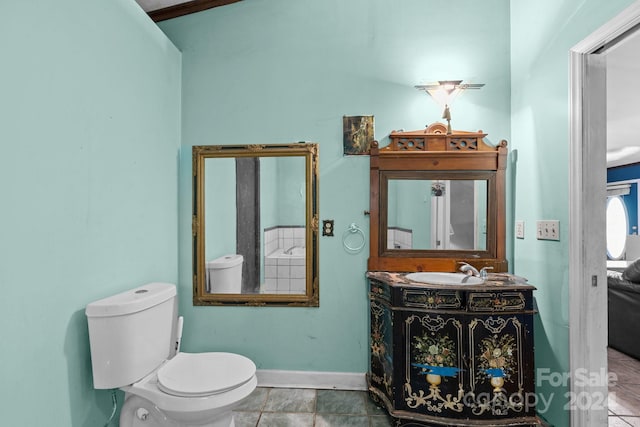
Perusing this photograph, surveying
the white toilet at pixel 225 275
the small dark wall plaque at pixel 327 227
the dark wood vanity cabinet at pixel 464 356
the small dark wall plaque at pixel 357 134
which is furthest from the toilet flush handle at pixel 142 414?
the small dark wall plaque at pixel 357 134

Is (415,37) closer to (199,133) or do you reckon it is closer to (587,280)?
(199,133)

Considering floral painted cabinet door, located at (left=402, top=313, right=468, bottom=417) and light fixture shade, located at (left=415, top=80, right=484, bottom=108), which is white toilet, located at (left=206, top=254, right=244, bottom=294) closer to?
floral painted cabinet door, located at (left=402, top=313, right=468, bottom=417)

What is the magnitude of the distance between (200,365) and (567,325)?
185 centimetres

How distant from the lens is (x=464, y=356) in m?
1.63

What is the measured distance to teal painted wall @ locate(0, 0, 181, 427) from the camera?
108cm

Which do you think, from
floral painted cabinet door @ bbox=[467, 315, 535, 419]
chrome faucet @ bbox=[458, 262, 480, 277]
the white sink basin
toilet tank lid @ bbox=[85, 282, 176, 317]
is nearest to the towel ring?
the white sink basin

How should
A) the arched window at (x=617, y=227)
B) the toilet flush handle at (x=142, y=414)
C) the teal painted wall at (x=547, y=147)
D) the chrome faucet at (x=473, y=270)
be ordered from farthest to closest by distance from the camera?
the arched window at (x=617, y=227) → the chrome faucet at (x=473, y=270) → the teal painted wall at (x=547, y=147) → the toilet flush handle at (x=142, y=414)

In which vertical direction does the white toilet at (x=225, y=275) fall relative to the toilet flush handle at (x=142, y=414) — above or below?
above

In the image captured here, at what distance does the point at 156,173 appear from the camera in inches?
75.2

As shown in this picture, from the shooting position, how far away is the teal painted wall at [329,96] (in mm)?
2094

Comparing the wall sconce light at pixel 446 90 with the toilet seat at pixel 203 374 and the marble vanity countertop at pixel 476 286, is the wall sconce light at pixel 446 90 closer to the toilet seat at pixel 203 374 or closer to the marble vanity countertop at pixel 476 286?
the marble vanity countertop at pixel 476 286

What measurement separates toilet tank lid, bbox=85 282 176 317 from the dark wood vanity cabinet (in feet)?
4.00

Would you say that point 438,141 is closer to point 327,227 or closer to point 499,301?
point 327,227

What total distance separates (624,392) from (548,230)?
1.28 meters
